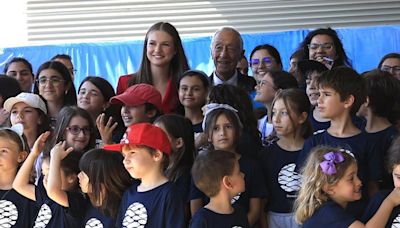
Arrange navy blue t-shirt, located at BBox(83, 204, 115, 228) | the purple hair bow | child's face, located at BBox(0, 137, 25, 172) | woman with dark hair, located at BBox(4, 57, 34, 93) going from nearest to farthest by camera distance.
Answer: the purple hair bow < navy blue t-shirt, located at BBox(83, 204, 115, 228) < child's face, located at BBox(0, 137, 25, 172) < woman with dark hair, located at BBox(4, 57, 34, 93)

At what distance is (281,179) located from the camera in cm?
444

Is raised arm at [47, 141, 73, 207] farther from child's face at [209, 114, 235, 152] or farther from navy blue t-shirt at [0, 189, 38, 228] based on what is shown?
child's face at [209, 114, 235, 152]

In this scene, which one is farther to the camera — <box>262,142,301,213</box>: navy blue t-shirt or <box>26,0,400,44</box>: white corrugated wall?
<box>26,0,400,44</box>: white corrugated wall

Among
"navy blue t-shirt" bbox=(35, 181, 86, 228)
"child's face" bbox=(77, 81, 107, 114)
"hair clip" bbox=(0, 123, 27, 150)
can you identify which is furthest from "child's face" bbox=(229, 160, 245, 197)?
"child's face" bbox=(77, 81, 107, 114)

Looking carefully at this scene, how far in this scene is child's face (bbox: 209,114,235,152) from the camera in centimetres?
450

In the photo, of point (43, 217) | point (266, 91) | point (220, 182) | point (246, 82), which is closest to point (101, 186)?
point (43, 217)

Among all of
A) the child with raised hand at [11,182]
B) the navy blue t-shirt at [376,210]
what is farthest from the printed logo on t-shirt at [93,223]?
the navy blue t-shirt at [376,210]

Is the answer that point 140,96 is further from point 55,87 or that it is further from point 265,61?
point 265,61

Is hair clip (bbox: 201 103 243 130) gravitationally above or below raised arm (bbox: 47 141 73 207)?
above

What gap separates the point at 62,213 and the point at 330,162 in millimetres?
1586

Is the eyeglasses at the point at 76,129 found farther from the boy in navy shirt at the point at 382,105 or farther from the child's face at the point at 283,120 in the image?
the boy in navy shirt at the point at 382,105

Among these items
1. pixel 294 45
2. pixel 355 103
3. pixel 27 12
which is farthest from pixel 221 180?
pixel 27 12

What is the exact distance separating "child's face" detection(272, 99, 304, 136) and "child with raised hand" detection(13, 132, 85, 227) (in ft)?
3.82

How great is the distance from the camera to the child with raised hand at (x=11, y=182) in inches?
184
